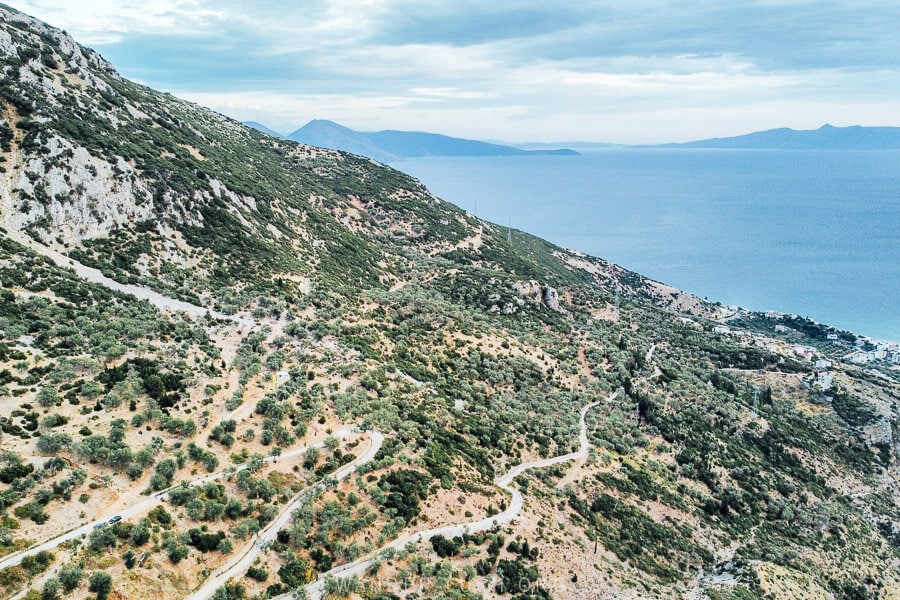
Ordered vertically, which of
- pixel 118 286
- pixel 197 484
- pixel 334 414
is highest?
pixel 118 286

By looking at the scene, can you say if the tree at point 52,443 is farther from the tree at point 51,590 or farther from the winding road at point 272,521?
the tree at point 51,590

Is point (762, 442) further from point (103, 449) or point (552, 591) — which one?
point (103, 449)

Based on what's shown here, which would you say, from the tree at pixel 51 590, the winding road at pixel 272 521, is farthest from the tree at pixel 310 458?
the tree at pixel 51 590

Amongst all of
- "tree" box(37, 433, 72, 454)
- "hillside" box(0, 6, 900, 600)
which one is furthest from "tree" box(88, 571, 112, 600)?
"tree" box(37, 433, 72, 454)

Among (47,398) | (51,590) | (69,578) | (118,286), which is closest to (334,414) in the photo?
(47,398)

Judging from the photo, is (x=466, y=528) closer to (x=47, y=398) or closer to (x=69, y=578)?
(x=69, y=578)

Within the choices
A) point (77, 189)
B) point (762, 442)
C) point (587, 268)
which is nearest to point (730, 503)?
point (762, 442)
